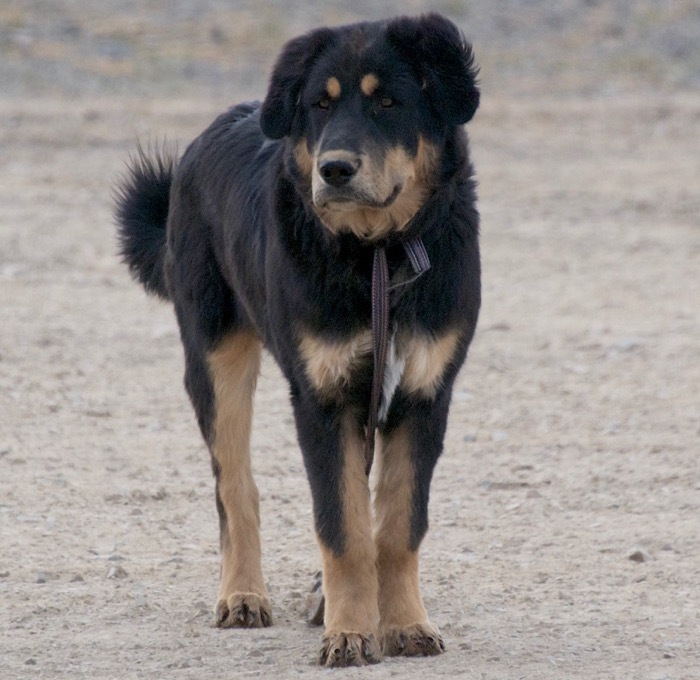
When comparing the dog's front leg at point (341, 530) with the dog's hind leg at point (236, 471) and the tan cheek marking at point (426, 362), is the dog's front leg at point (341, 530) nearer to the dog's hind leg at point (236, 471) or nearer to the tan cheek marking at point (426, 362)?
the tan cheek marking at point (426, 362)

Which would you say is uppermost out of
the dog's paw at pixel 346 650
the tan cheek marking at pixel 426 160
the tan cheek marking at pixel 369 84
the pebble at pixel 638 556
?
the tan cheek marking at pixel 369 84

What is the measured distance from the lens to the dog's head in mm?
4613

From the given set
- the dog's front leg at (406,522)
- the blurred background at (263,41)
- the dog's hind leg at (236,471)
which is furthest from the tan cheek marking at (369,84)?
the blurred background at (263,41)

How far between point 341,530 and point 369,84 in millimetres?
1403

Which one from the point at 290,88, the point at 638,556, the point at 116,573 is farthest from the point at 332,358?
the point at 638,556

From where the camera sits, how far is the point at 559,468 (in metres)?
7.13

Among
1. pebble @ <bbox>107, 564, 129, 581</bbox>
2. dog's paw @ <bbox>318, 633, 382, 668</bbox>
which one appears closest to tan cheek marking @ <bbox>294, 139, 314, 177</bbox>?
dog's paw @ <bbox>318, 633, 382, 668</bbox>

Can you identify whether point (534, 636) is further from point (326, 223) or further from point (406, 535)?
point (326, 223)

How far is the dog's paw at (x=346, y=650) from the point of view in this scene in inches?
183

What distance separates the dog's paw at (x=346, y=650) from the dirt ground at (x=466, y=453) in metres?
0.08

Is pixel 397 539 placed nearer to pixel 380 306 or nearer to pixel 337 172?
pixel 380 306

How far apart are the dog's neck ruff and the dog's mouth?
0.21m

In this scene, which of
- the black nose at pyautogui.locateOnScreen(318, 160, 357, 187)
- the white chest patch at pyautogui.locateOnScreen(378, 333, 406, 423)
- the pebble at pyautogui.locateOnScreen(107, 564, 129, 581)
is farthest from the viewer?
the pebble at pyautogui.locateOnScreen(107, 564, 129, 581)

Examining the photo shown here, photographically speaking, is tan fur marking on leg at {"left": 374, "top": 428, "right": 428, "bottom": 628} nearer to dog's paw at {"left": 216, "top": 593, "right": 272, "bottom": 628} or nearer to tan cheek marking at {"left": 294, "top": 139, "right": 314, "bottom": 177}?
dog's paw at {"left": 216, "top": 593, "right": 272, "bottom": 628}
